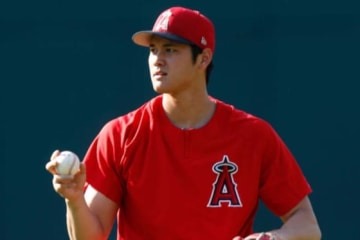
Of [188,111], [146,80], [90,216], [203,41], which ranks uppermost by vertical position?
[203,41]

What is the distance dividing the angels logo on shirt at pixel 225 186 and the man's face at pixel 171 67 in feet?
1.12

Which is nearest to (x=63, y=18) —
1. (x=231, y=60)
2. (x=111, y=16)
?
(x=111, y=16)

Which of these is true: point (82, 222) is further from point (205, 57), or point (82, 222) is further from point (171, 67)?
point (205, 57)

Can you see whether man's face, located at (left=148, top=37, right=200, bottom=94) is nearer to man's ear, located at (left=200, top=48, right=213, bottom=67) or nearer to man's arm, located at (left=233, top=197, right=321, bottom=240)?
man's ear, located at (left=200, top=48, right=213, bottom=67)

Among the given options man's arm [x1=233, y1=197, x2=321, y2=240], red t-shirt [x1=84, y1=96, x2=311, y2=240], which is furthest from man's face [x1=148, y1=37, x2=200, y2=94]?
man's arm [x1=233, y1=197, x2=321, y2=240]

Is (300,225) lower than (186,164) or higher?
lower

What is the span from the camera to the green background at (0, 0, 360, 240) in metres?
6.10

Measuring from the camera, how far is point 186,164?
479 cm

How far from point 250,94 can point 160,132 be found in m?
1.41

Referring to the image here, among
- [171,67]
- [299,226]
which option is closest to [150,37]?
[171,67]

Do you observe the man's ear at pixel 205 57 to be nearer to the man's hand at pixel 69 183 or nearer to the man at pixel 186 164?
the man at pixel 186 164

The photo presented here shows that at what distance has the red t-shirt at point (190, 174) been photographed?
4758 millimetres

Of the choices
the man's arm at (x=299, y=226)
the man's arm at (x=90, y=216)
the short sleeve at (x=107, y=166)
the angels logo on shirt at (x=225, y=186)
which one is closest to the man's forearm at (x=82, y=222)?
the man's arm at (x=90, y=216)

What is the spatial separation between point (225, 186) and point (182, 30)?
644mm
